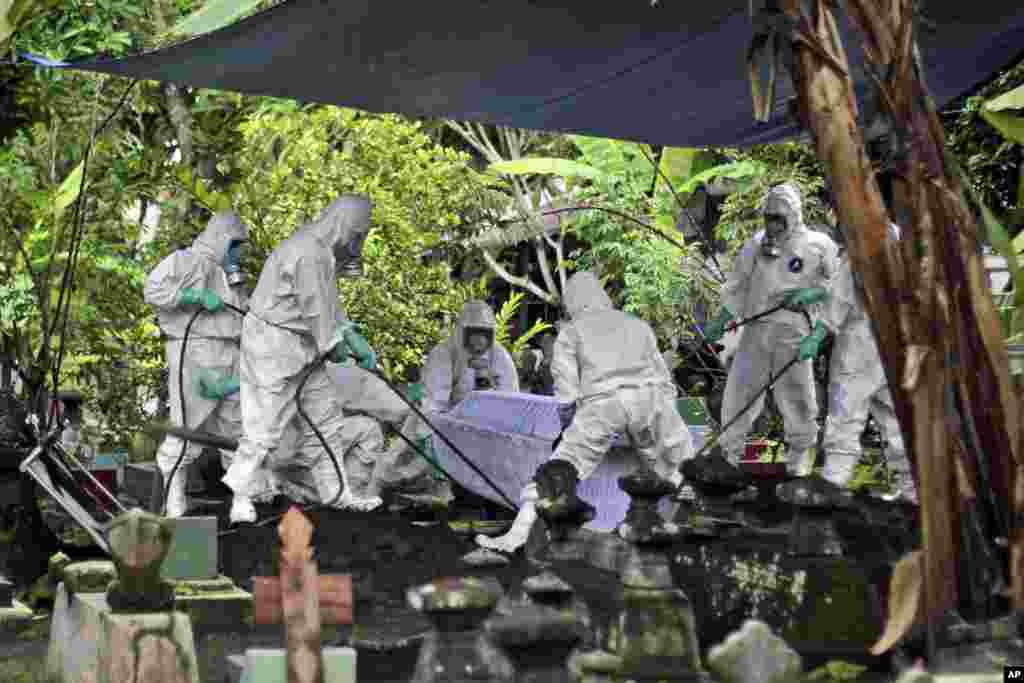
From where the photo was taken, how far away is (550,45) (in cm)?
946

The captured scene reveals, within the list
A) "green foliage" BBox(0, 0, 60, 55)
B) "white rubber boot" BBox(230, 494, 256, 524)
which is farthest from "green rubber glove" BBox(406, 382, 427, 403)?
"green foliage" BBox(0, 0, 60, 55)

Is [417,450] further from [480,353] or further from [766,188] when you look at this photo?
[766,188]

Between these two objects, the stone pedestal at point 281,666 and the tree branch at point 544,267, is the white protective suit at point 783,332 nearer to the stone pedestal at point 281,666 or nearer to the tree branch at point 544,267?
the stone pedestal at point 281,666

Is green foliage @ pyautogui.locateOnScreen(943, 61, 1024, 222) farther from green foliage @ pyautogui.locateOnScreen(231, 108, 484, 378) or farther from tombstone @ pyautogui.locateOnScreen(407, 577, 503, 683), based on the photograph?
tombstone @ pyautogui.locateOnScreen(407, 577, 503, 683)

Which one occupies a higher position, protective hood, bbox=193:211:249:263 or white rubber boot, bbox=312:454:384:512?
protective hood, bbox=193:211:249:263

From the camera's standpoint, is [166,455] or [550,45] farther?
[166,455]

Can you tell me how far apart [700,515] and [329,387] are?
3656 millimetres

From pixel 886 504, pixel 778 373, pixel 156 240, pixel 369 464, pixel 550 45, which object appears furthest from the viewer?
pixel 156 240

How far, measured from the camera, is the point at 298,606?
15.0 ft

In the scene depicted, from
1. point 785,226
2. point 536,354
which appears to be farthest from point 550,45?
point 536,354

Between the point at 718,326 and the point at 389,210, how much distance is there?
5.16m

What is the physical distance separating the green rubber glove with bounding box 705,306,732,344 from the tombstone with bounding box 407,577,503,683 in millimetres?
7192

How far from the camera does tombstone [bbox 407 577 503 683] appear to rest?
4.19 metres

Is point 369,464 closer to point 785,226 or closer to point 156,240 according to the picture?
point 785,226
